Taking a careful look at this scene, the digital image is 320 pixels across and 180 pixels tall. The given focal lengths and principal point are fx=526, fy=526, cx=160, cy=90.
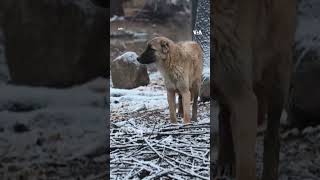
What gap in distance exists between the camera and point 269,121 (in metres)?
2.44

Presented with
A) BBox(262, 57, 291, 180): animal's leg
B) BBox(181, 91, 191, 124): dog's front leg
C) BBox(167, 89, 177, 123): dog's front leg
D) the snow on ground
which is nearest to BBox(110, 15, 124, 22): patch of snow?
the snow on ground

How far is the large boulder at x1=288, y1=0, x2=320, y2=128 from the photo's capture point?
7.84ft

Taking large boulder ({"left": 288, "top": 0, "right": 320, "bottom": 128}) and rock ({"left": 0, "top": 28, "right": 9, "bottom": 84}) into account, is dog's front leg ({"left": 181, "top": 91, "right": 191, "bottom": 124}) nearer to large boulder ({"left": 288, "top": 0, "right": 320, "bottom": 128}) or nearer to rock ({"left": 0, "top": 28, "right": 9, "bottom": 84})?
large boulder ({"left": 288, "top": 0, "right": 320, "bottom": 128})

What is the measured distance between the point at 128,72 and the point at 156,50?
0.31 meters

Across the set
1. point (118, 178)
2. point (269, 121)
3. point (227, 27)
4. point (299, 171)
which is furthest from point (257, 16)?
point (118, 178)

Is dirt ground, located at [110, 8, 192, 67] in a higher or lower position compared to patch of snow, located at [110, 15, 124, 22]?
lower

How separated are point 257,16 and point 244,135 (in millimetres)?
548

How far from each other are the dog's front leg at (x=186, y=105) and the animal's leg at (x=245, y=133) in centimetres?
189

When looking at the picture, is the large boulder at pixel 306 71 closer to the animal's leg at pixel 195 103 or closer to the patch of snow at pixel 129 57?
the animal's leg at pixel 195 103

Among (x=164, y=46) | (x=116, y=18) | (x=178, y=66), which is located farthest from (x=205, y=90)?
(x=116, y=18)

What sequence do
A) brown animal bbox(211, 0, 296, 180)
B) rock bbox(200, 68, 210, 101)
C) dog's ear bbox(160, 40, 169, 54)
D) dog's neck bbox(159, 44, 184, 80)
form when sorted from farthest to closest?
1. dog's neck bbox(159, 44, 184, 80)
2. rock bbox(200, 68, 210, 101)
3. dog's ear bbox(160, 40, 169, 54)
4. brown animal bbox(211, 0, 296, 180)

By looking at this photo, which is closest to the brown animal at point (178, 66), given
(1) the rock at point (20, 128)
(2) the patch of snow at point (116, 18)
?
(2) the patch of snow at point (116, 18)

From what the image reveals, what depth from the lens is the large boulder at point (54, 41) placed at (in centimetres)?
228

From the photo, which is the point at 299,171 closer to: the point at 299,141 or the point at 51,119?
the point at 299,141
